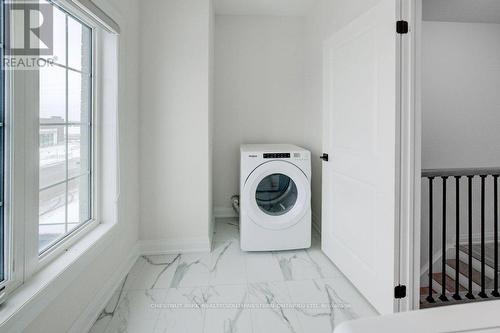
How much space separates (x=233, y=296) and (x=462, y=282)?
2176mm

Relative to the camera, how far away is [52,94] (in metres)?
1.38

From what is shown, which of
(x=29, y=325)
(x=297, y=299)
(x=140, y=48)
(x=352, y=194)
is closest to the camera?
(x=29, y=325)

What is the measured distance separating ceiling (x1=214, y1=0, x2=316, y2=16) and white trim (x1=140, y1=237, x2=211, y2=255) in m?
2.53

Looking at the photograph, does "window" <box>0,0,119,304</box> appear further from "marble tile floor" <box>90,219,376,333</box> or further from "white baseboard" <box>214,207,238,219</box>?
"white baseboard" <box>214,207,238,219</box>

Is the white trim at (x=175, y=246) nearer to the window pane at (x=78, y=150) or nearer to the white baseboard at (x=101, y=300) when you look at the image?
the white baseboard at (x=101, y=300)

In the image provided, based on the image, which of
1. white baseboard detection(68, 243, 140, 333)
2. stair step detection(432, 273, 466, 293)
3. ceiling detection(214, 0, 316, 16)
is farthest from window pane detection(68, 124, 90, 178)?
stair step detection(432, 273, 466, 293)

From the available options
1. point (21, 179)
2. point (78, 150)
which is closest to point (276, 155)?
point (78, 150)

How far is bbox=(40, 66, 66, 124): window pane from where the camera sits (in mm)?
1289

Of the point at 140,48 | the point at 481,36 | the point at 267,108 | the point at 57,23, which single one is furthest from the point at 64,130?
the point at 481,36

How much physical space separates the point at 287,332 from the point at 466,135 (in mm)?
2882

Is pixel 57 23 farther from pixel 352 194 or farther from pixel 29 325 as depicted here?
pixel 352 194

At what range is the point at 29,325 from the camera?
1097 mm

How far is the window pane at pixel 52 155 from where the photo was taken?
1.31 m

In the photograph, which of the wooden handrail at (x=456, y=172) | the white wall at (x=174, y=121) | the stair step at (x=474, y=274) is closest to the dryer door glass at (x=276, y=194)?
the white wall at (x=174, y=121)
